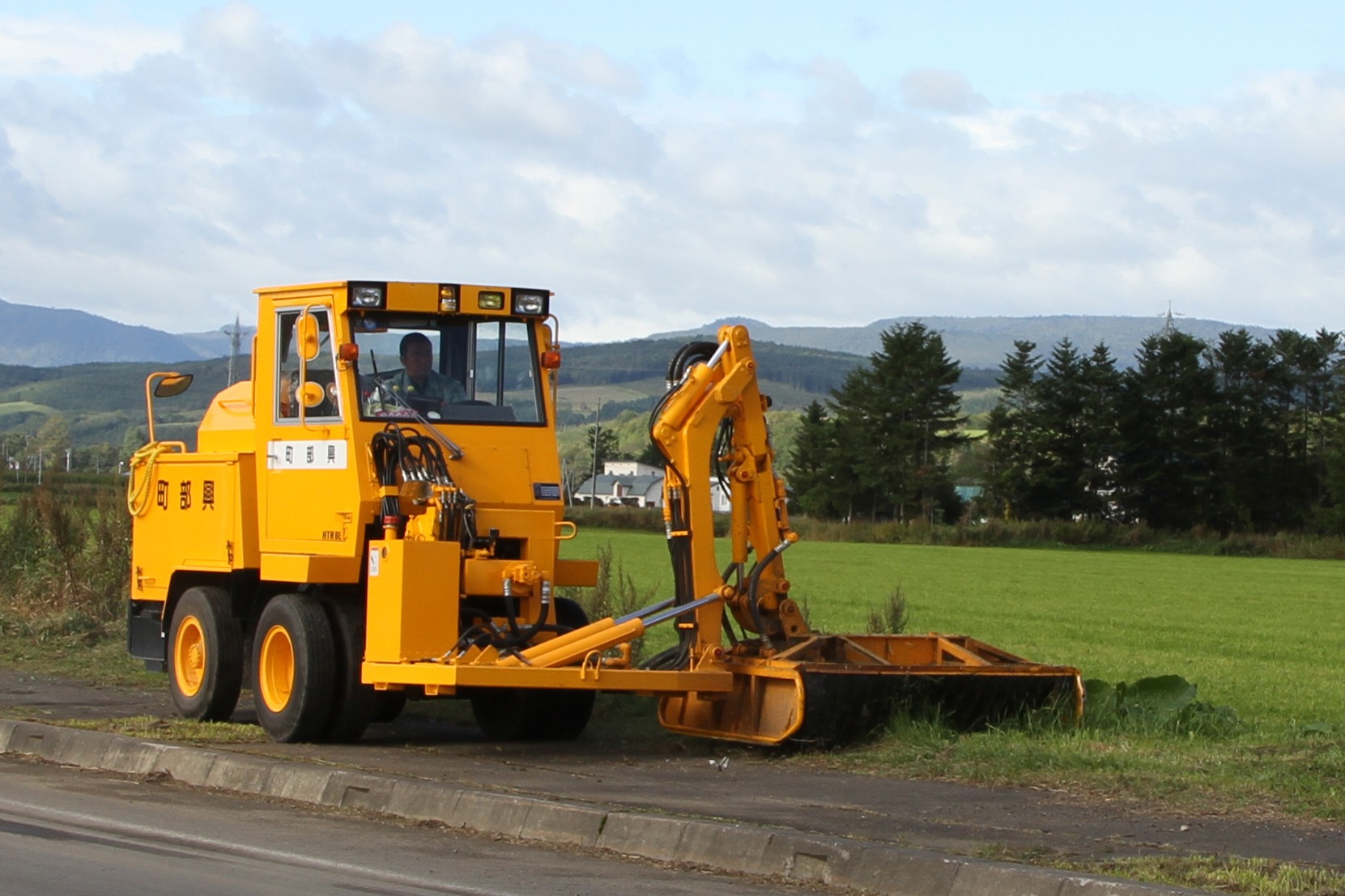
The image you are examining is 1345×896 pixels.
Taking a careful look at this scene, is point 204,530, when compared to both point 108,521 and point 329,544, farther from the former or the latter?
point 108,521

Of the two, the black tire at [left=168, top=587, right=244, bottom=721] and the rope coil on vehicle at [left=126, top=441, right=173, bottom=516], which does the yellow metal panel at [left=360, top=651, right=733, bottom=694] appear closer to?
the black tire at [left=168, top=587, right=244, bottom=721]

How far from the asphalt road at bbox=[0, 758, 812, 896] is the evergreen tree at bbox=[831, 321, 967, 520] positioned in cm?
9596

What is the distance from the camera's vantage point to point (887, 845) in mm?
8203

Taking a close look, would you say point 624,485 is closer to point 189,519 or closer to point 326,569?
point 189,519

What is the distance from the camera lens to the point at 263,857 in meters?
8.33

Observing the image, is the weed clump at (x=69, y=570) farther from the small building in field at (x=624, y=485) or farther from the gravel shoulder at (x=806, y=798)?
the small building in field at (x=624, y=485)

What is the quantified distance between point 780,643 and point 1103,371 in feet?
296

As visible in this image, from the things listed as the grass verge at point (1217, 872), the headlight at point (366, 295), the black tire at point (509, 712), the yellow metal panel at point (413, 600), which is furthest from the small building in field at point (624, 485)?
the grass verge at point (1217, 872)

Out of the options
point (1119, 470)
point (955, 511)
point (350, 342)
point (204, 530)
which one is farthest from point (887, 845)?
point (955, 511)

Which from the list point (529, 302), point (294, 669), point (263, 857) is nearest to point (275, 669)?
point (294, 669)

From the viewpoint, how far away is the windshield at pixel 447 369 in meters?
12.5

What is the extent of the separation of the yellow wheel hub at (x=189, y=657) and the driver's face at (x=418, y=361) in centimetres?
271

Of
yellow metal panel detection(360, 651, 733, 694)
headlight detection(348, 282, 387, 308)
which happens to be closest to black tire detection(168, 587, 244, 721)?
yellow metal panel detection(360, 651, 733, 694)

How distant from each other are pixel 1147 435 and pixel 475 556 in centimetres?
8942
